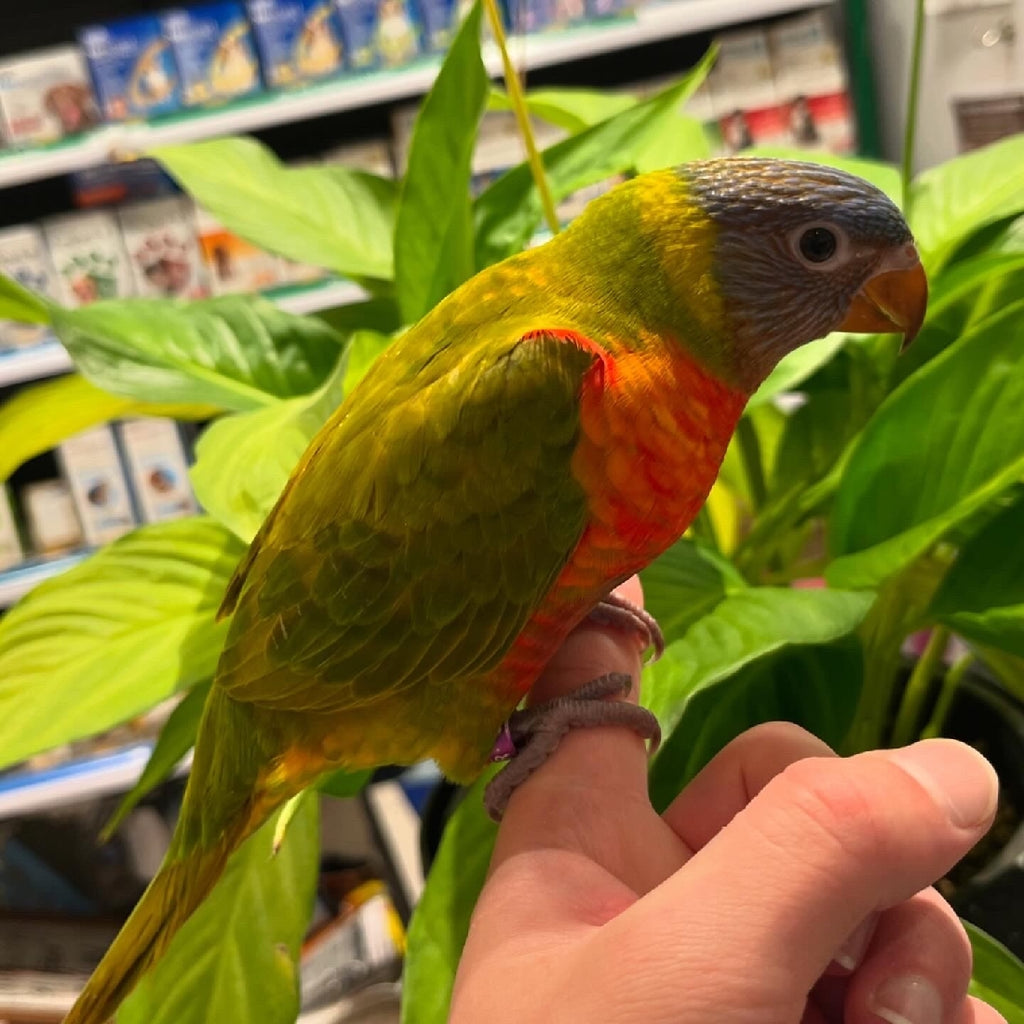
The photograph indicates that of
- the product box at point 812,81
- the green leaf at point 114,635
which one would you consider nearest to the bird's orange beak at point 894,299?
the green leaf at point 114,635

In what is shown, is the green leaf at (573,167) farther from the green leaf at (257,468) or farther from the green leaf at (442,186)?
the green leaf at (257,468)

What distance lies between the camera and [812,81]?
1.60 meters

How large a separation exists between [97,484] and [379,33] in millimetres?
912

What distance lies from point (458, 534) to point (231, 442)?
19 centimetres

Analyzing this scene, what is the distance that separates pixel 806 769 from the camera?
0.38 metres

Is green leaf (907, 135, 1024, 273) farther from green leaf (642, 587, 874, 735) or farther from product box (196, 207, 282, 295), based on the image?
product box (196, 207, 282, 295)

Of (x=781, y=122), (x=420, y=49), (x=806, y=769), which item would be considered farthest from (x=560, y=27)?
(x=806, y=769)

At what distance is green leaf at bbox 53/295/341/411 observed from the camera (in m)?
0.69

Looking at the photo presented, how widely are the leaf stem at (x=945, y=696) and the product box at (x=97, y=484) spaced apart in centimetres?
133

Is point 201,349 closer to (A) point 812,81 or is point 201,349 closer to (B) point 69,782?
(B) point 69,782

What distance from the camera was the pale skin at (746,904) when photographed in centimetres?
34

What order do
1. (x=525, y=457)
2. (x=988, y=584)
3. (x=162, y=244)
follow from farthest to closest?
1. (x=162, y=244)
2. (x=988, y=584)
3. (x=525, y=457)

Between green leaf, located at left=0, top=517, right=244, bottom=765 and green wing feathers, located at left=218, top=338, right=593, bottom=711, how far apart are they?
0.33 ft

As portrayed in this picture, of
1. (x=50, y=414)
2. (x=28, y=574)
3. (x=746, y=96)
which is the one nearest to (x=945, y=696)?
(x=50, y=414)
